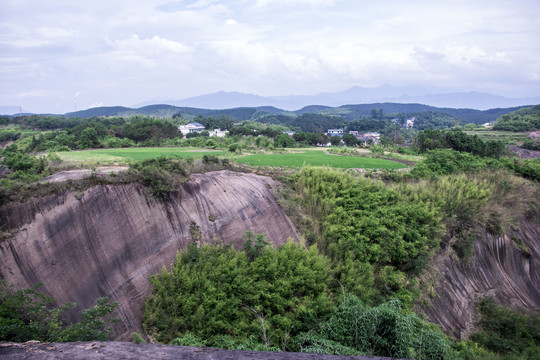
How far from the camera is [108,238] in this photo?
10.5 m

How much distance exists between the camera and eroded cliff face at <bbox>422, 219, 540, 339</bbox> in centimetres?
1421

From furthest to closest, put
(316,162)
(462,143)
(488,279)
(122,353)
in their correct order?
(462,143)
(316,162)
(488,279)
(122,353)

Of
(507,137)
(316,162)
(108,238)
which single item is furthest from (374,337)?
(507,137)

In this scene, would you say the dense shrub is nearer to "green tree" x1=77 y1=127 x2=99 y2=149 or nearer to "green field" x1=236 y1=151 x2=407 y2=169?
"green field" x1=236 y1=151 x2=407 y2=169

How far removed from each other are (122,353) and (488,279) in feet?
61.3

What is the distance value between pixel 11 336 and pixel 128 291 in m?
3.46

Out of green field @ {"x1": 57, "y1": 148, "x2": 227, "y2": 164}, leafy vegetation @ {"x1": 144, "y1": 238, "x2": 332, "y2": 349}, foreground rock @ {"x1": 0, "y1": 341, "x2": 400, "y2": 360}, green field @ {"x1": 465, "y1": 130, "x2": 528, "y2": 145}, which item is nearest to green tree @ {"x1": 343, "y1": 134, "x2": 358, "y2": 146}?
green field @ {"x1": 465, "y1": 130, "x2": 528, "y2": 145}

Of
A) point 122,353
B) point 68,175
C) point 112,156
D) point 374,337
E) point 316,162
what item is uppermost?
point 112,156

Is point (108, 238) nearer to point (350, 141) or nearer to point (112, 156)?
point (112, 156)

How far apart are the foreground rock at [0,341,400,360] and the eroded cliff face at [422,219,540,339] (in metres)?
10.5

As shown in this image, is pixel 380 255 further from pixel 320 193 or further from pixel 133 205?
pixel 133 205

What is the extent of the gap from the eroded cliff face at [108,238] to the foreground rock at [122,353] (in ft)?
12.3

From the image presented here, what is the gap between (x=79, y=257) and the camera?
9.80 m

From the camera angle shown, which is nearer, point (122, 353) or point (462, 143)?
point (122, 353)
